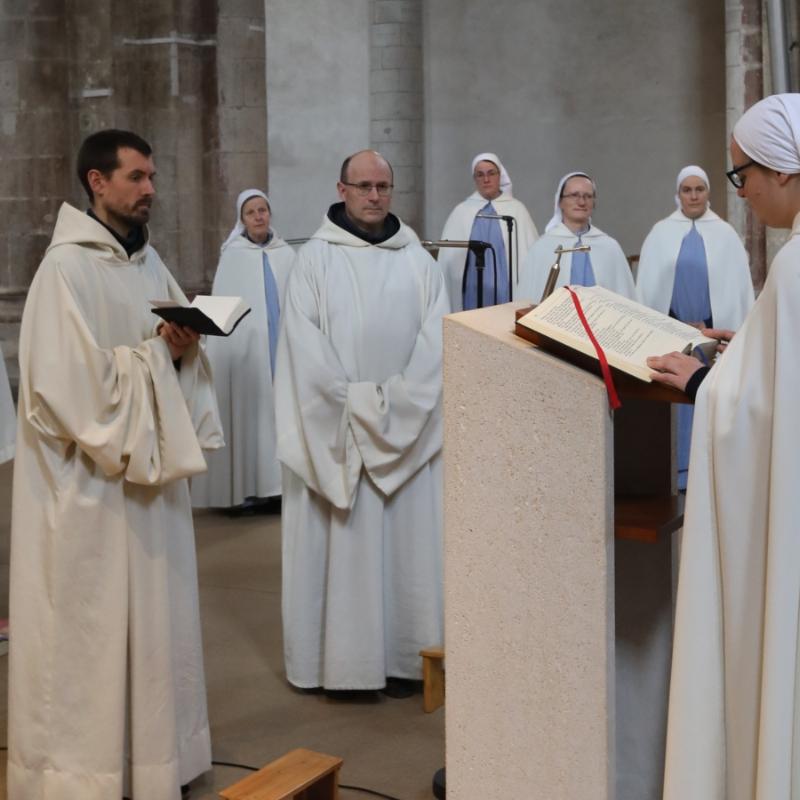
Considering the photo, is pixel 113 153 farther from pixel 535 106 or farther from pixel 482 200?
pixel 535 106

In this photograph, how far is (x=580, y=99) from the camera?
14.3m

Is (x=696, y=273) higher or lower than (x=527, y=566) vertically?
higher

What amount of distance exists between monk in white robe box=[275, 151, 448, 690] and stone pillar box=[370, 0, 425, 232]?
9.37 m

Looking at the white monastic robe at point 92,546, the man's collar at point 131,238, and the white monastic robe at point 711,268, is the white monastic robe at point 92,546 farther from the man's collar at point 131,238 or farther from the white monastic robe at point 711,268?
the white monastic robe at point 711,268

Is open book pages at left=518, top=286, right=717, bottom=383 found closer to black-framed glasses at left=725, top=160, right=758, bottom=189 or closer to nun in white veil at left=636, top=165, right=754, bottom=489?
black-framed glasses at left=725, top=160, right=758, bottom=189

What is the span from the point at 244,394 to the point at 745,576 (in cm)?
648

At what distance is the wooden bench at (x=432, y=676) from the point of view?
431 centimetres

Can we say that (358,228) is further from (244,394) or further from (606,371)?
(244,394)

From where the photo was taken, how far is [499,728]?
2.67 meters

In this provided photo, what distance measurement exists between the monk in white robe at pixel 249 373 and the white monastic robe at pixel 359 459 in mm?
3315

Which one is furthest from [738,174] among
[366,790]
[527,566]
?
[366,790]

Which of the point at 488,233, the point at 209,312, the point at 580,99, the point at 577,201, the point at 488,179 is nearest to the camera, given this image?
the point at 209,312

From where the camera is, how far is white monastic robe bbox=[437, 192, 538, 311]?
11.0 meters

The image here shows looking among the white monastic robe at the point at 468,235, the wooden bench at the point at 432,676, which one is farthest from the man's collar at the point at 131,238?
the white monastic robe at the point at 468,235
